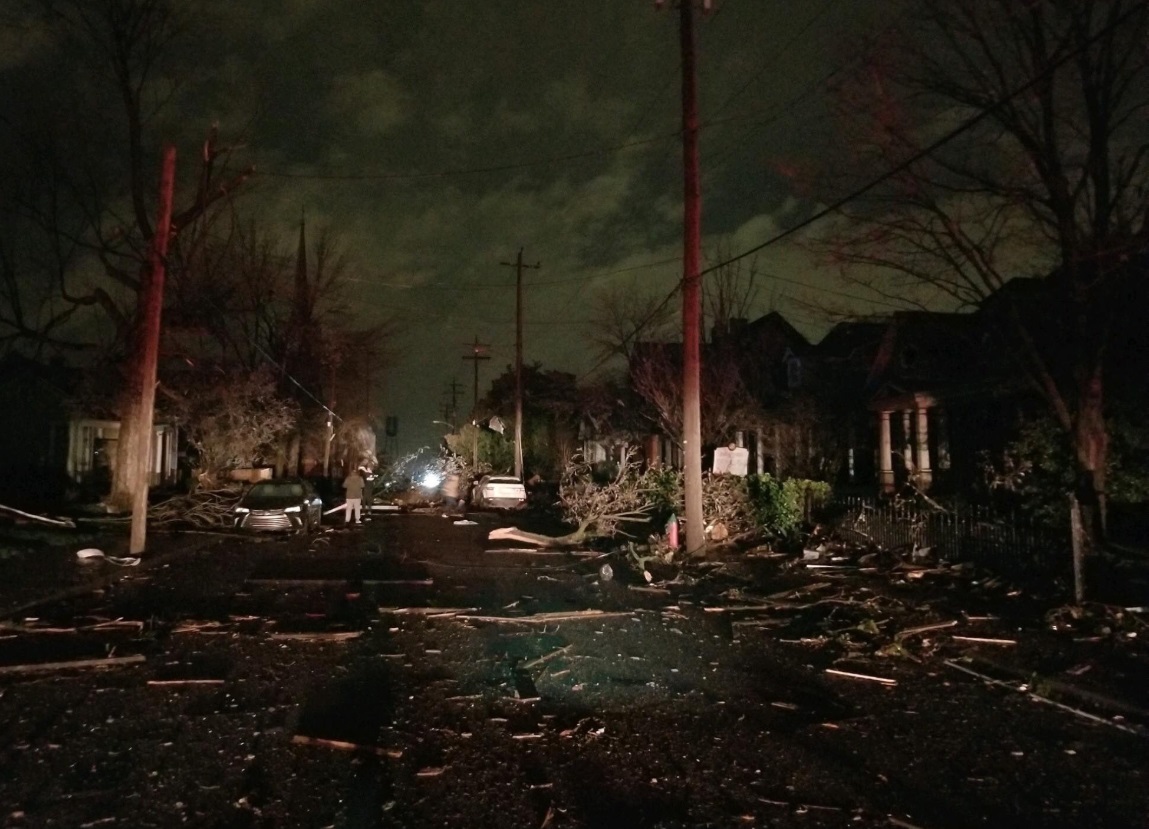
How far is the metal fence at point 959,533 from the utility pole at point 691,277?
345 cm

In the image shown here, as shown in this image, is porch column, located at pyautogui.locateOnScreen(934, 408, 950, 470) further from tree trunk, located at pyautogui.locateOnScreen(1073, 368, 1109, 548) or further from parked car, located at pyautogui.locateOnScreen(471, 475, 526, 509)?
parked car, located at pyautogui.locateOnScreen(471, 475, 526, 509)

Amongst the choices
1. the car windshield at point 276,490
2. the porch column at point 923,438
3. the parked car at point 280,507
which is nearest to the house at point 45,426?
the car windshield at point 276,490

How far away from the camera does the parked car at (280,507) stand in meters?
24.5

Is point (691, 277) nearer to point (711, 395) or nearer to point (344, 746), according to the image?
point (344, 746)

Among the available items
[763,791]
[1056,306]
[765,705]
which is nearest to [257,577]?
[765,705]

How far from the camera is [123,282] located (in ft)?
90.6

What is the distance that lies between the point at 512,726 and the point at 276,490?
1995 centimetres

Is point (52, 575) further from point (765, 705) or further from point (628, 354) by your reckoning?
point (628, 354)

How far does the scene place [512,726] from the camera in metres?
7.45

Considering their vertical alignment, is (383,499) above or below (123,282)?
below


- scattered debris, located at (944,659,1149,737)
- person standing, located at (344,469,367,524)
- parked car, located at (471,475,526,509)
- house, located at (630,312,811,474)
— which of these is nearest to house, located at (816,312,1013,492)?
house, located at (630,312,811,474)

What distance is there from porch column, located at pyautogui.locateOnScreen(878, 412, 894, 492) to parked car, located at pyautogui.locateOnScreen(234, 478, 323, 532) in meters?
16.2

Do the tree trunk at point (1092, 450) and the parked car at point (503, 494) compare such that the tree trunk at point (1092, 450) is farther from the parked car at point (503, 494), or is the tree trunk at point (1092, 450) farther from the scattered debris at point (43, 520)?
the parked car at point (503, 494)

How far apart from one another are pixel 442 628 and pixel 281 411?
86.5 ft
